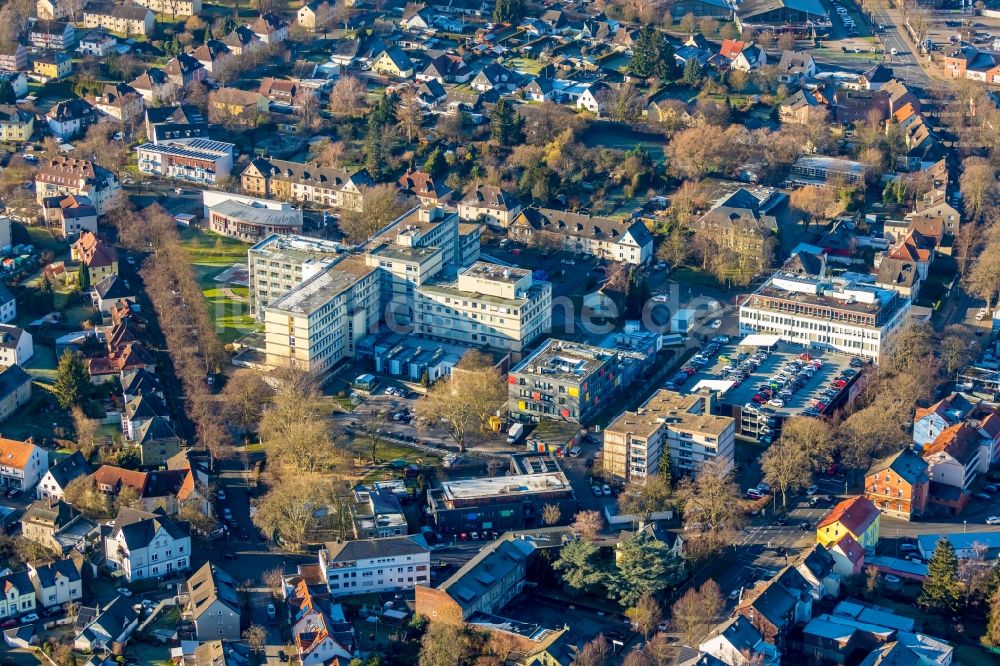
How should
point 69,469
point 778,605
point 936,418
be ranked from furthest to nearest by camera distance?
point 936,418 → point 69,469 → point 778,605

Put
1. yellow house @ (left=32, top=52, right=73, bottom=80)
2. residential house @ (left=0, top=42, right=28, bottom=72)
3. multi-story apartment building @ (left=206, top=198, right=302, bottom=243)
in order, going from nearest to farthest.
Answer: multi-story apartment building @ (left=206, top=198, right=302, bottom=243), yellow house @ (left=32, top=52, right=73, bottom=80), residential house @ (left=0, top=42, right=28, bottom=72)

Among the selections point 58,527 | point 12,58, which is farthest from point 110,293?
point 12,58

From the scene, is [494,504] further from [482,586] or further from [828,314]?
[828,314]

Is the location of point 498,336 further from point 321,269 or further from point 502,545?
point 502,545

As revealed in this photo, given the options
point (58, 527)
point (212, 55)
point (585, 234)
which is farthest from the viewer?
point (212, 55)

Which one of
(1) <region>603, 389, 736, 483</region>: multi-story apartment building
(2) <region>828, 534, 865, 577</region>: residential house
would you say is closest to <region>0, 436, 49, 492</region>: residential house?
(1) <region>603, 389, 736, 483</region>: multi-story apartment building

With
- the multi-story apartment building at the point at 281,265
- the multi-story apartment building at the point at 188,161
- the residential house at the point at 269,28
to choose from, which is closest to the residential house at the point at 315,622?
the multi-story apartment building at the point at 281,265

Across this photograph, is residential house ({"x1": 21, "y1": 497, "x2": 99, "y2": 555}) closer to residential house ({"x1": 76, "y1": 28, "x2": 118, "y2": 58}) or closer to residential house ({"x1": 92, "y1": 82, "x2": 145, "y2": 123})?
residential house ({"x1": 92, "y1": 82, "x2": 145, "y2": 123})

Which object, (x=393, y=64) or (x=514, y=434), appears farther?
(x=393, y=64)
